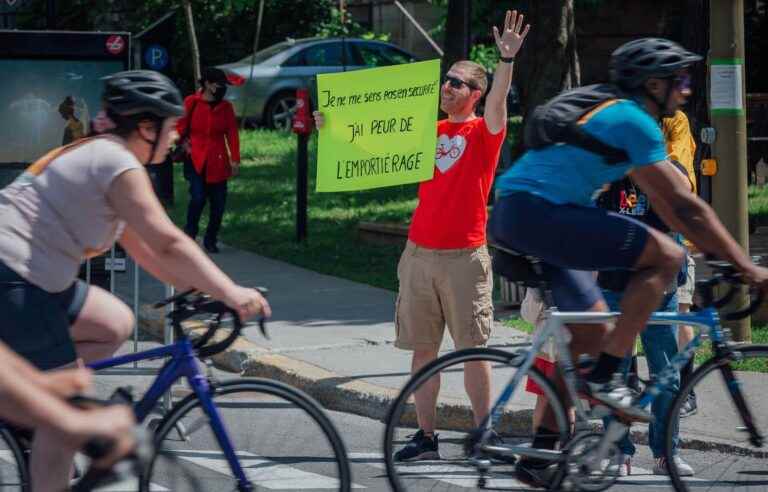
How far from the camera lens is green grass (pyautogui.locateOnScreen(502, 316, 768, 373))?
19.0 ft

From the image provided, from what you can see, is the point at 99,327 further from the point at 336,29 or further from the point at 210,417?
the point at 336,29

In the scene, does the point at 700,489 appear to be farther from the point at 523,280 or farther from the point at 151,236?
the point at 151,236

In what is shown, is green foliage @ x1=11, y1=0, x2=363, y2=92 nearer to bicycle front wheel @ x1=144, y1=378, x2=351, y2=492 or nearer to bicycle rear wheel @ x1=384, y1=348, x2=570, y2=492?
bicycle rear wheel @ x1=384, y1=348, x2=570, y2=492

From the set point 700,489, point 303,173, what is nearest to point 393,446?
point 700,489

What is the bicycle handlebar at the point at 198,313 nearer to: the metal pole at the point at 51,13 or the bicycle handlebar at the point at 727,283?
the bicycle handlebar at the point at 727,283

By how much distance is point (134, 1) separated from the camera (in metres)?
25.0

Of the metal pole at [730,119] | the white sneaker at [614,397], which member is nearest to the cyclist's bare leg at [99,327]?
the white sneaker at [614,397]

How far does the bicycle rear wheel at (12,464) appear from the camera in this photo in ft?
16.1

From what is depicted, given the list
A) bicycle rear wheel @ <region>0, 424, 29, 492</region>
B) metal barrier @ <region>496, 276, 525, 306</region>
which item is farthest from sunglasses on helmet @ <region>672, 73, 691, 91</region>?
metal barrier @ <region>496, 276, 525, 306</region>

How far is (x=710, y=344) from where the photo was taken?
22.9 ft

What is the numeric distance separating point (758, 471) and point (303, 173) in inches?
355

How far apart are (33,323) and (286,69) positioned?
1802cm

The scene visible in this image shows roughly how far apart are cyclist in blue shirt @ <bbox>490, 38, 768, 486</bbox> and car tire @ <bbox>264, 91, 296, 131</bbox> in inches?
688

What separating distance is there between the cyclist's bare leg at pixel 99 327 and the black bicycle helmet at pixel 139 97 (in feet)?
2.15
